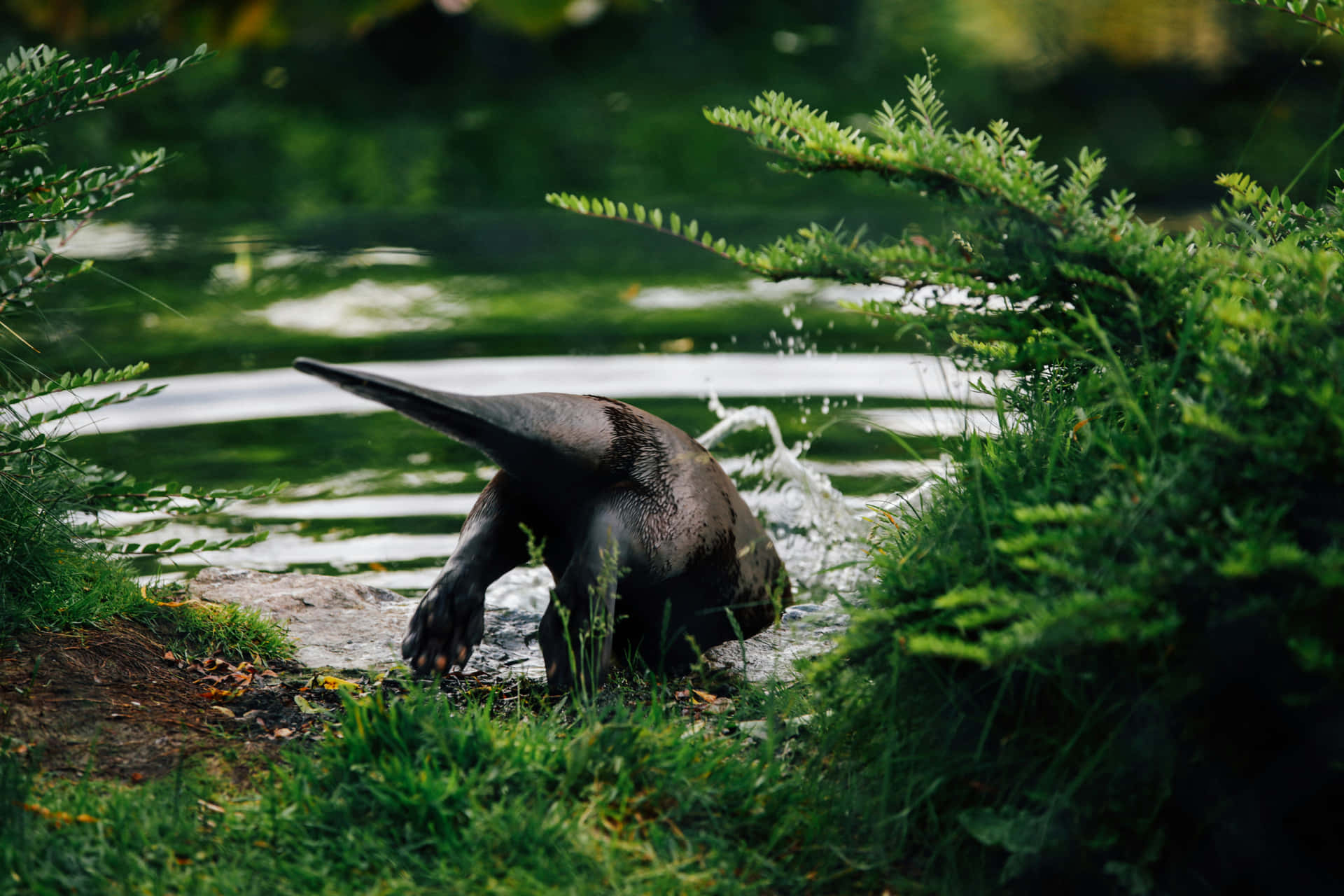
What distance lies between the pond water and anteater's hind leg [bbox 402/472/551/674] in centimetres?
89

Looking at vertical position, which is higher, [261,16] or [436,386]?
[261,16]

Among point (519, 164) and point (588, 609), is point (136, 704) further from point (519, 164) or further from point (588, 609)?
point (519, 164)

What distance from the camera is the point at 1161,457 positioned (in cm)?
267

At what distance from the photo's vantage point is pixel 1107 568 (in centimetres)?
253

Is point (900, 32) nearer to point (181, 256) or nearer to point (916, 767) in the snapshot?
point (181, 256)

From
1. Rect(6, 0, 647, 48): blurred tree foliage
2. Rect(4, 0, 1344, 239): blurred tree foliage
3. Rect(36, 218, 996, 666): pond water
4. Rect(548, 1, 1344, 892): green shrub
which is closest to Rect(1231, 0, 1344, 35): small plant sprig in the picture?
Rect(548, 1, 1344, 892): green shrub

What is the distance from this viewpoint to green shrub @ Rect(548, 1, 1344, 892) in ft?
7.97

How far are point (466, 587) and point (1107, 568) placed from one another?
1.73 metres

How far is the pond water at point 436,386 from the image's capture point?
5.68 metres

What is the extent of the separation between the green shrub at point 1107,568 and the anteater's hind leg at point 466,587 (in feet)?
3.38

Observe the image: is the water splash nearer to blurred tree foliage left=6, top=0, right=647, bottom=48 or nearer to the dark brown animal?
the dark brown animal

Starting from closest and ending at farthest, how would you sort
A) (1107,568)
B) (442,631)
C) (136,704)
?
(1107,568) → (136,704) → (442,631)

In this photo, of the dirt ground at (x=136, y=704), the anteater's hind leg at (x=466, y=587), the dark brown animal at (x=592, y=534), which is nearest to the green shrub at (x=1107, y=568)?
the dark brown animal at (x=592, y=534)

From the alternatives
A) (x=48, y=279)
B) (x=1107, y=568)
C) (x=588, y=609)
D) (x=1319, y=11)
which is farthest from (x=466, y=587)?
(x=1319, y=11)
